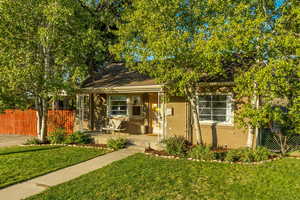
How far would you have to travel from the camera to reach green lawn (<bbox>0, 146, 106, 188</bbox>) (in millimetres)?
6328

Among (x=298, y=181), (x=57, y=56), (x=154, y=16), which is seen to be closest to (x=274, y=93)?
(x=298, y=181)

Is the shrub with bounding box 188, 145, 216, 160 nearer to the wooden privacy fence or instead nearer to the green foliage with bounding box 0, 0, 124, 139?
the green foliage with bounding box 0, 0, 124, 139

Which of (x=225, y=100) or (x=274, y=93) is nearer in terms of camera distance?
(x=274, y=93)

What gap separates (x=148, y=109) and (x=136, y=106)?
80 cm

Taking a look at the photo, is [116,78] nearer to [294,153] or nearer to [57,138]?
[57,138]

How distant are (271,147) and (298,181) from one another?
3465 mm

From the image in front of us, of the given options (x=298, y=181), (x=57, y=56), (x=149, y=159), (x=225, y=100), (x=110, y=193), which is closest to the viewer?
(x=110, y=193)

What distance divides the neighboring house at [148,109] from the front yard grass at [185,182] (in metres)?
1.80

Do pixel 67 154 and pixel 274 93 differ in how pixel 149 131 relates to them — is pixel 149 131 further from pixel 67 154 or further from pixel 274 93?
pixel 274 93

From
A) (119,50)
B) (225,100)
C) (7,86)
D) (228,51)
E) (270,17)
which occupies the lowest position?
(225,100)

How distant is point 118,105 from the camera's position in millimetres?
12578

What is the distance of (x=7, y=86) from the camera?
9477mm

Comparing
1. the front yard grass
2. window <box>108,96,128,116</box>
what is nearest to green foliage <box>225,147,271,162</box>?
the front yard grass

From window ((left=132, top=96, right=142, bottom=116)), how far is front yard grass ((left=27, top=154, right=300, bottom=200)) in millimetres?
5201
